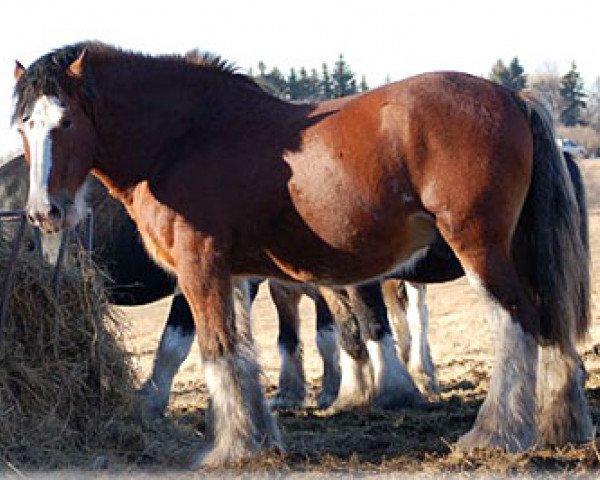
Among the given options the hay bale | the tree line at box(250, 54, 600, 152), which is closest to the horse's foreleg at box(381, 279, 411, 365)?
the hay bale

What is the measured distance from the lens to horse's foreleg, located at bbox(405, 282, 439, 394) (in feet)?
33.7

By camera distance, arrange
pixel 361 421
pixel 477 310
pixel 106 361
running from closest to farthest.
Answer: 1. pixel 106 361
2. pixel 361 421
3. pixel 477 310

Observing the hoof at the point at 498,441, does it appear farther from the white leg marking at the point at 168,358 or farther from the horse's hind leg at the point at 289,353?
the horse's hind leg at the point at 289,353

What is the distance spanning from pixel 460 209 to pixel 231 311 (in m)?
1.61

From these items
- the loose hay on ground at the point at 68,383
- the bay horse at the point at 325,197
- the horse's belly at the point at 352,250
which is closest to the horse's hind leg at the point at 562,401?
the bay horse at the point at 325,197

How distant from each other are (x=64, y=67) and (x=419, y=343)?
5.46 metres

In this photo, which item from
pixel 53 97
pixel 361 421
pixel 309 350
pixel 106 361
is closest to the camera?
pixel 53 97

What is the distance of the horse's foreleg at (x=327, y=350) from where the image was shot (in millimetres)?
9926

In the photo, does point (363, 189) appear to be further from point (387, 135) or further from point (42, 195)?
point (42, 195)

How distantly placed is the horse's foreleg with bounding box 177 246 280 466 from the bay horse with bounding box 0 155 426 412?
4.22 feet

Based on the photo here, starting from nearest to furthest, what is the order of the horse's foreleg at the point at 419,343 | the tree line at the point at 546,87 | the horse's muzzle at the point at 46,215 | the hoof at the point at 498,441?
1. the hoof at the point at 498,441
2. the horse's muzzle at the point at 46,215
3. the horse's foreleg at the point at 419,343
4. the tree line at the point at 546,87

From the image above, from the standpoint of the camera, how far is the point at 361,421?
8156 millimetres

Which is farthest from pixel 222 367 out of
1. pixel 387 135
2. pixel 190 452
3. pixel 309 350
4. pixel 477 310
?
pixel 477 310

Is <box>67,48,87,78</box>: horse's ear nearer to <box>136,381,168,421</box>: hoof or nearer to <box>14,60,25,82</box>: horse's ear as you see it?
<box>14,60,25,82</box>: horse's ear
